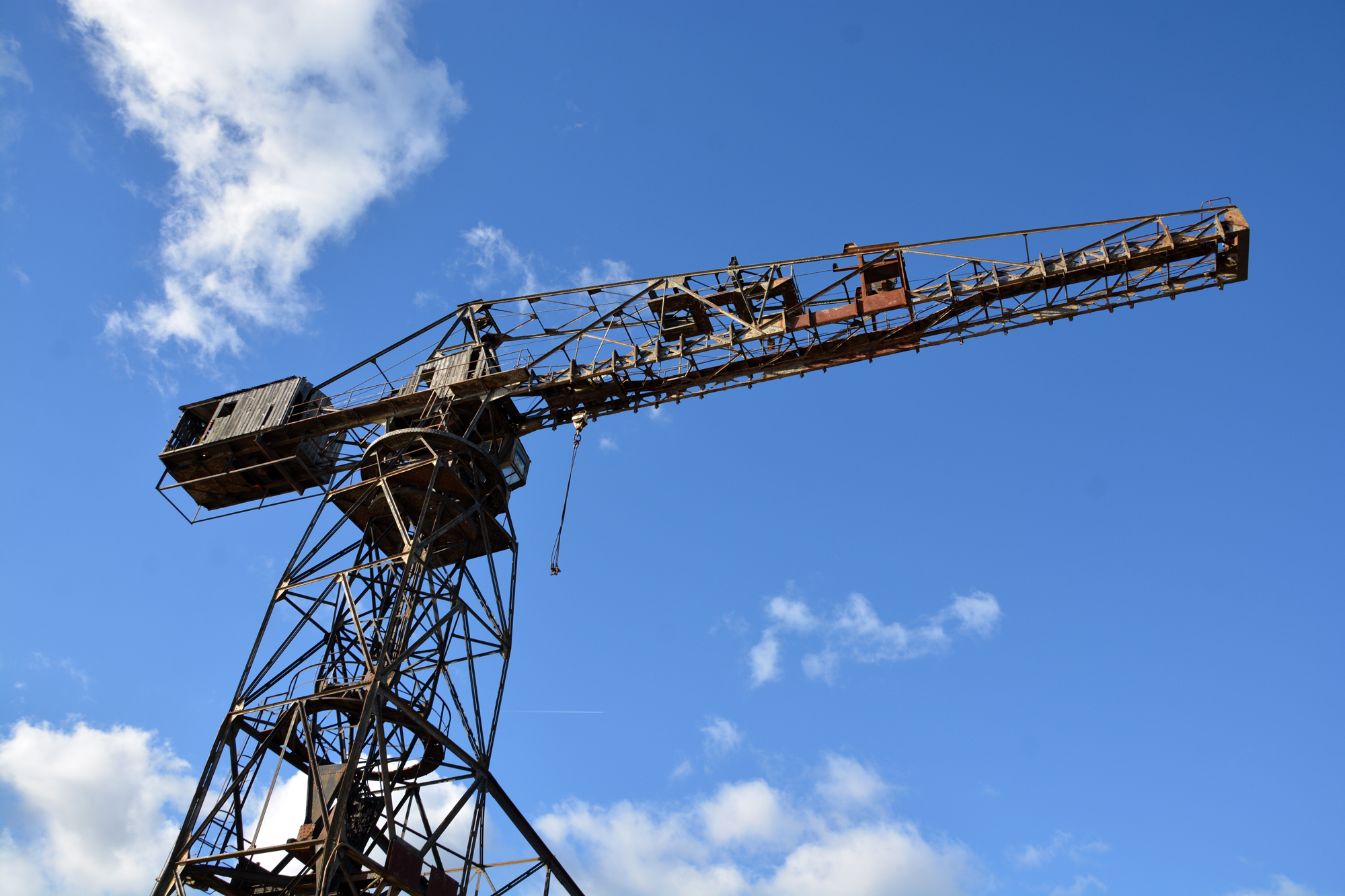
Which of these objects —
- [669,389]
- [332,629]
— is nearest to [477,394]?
[669,389]

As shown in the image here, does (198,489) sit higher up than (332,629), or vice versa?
(198,489)

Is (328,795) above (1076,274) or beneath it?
beneath

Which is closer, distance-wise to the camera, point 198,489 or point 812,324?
point 812,324

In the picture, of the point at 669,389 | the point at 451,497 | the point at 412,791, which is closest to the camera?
the point at 412,791

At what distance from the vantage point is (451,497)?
2256cm

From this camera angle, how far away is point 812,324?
76.4 feet

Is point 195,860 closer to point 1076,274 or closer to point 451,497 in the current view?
point 451,497

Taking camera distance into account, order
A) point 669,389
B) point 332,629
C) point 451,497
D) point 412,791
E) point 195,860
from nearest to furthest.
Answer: point 195,860 → point 412,791 → point 332,629 → point 451,497 → point 669,389

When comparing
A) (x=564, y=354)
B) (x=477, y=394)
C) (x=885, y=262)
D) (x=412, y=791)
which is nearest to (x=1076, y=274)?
(x=885, y=262)

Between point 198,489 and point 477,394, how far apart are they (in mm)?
7755

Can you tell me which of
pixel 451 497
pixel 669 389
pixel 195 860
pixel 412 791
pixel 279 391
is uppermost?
pixel 279 391

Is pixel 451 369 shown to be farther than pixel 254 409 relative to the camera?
No

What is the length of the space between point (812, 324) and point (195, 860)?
16.4 metres

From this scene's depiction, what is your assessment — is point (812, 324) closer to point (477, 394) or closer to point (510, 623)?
point (477, 394)
